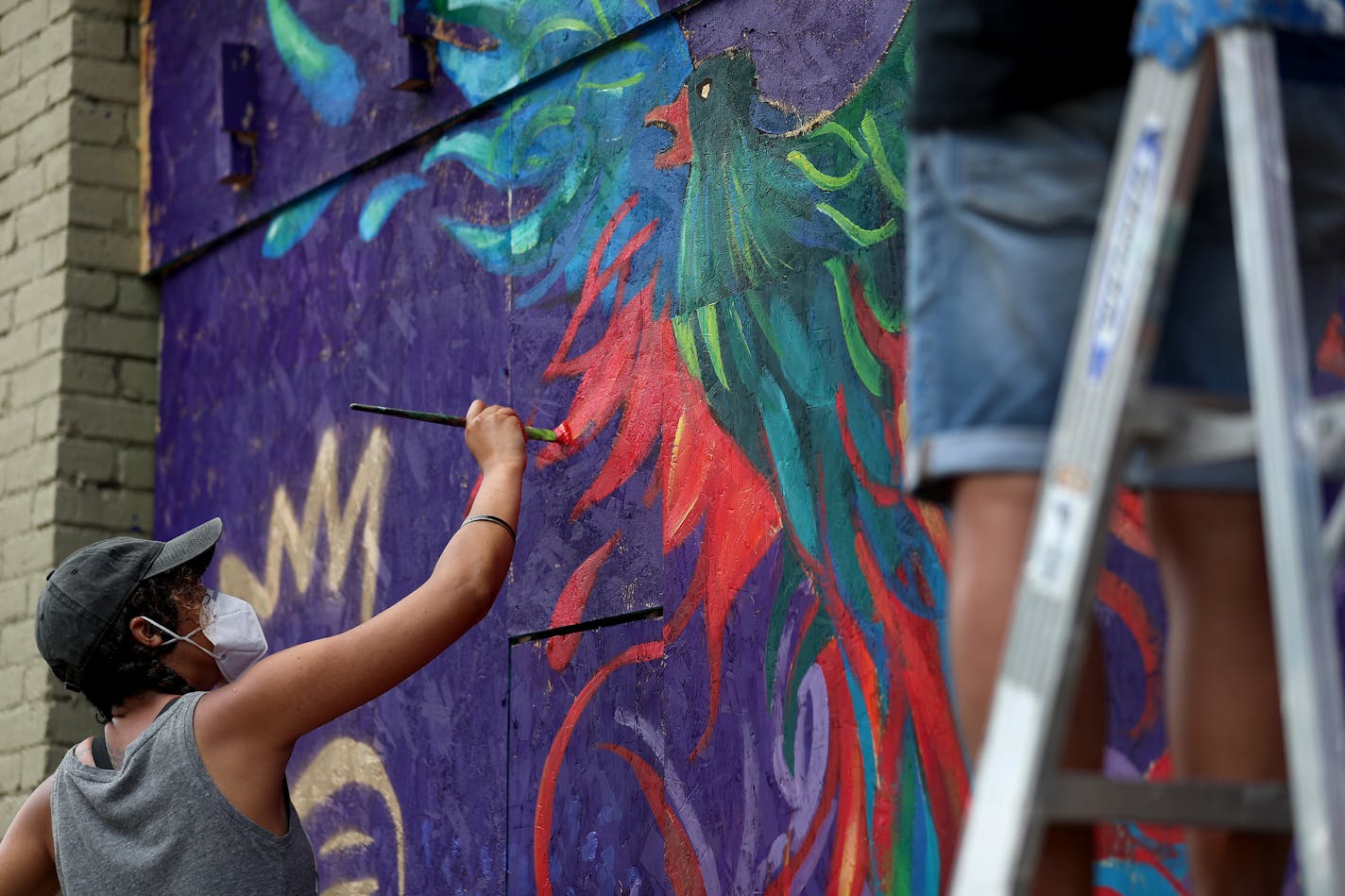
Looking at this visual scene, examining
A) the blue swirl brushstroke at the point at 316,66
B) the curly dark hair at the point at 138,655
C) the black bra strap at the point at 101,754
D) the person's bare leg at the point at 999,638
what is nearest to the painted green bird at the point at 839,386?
the curly dark hair at the point at 138,655

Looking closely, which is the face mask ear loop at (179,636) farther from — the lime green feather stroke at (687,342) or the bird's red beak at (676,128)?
the bird's red beak at (676,128)

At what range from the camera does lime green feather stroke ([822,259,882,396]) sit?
303cm

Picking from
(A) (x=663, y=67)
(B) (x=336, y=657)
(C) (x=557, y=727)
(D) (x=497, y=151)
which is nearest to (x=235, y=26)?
(D) (x=497, y=151)

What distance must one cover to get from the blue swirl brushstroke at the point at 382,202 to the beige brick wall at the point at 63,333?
1.12m

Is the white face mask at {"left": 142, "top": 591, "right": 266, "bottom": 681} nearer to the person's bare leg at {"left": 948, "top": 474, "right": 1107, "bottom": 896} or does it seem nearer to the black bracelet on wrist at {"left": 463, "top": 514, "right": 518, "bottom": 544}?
the black bracelet on wrist at {"left": 463, "top": 514, "right": 518, "bottom": 544}

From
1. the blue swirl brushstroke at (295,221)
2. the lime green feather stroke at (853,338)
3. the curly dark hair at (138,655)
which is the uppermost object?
the blue swirl brushstroke at (295,221)

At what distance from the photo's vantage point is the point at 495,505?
9.54ft

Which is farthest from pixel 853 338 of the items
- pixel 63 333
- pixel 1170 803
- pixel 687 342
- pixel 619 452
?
pixel 63 333

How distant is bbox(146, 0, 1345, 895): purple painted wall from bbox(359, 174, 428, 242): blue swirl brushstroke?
15 millimetres

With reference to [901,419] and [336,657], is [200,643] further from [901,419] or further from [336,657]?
[901,419]

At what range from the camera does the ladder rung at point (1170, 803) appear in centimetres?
148

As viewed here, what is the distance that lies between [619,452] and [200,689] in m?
0.87

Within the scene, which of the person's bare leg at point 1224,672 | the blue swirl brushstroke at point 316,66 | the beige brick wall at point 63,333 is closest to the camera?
the person's bare leg at point 1224,672

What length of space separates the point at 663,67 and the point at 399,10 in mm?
879
